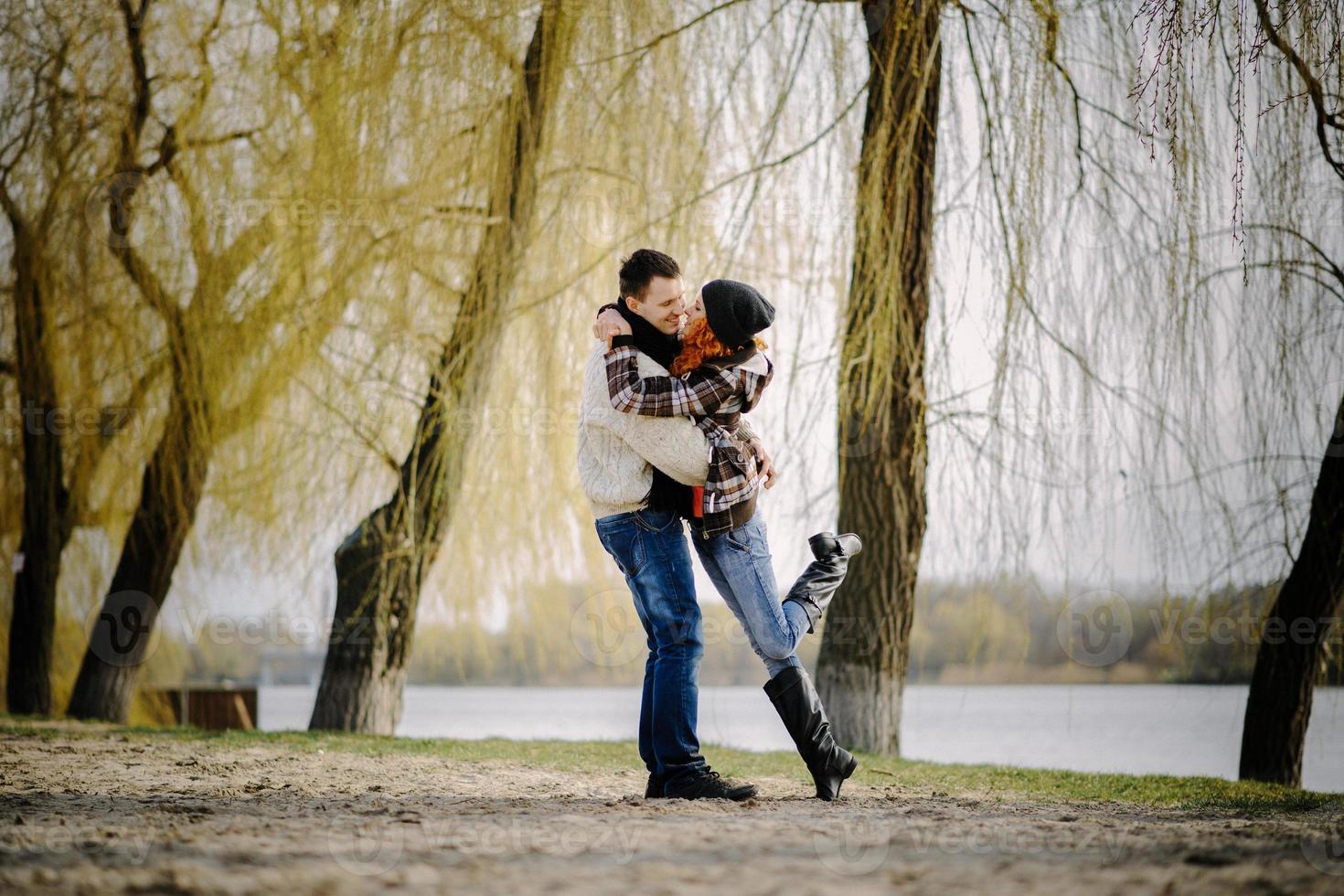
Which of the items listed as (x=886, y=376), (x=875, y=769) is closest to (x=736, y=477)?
(x=875, y=769)

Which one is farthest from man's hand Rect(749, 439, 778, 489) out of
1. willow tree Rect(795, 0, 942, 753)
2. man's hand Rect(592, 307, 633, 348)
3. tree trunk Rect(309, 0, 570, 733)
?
tree trunk Rect(309, 0, 570, 733)

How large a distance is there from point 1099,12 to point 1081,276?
0.95 m

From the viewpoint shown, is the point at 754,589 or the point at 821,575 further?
the point at 821,575

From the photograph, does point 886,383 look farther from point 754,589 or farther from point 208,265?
point 208,265

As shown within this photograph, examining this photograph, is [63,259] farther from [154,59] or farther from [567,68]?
[567,68]

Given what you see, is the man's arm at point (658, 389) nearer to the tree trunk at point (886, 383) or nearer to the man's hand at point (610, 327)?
the man's hand at point (610, 327)

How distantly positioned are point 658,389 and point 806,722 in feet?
3.05

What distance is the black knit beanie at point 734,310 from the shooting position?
2.73 metres

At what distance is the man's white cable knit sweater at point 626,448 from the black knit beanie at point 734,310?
0.19 m

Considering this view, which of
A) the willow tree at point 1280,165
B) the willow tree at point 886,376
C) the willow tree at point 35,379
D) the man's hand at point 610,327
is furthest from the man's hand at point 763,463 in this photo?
the willow tree at point 35,379

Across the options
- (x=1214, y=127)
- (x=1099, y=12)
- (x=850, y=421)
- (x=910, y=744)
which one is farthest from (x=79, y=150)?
(x=910, y=744)

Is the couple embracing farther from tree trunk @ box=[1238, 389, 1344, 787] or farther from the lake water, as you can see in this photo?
tree trunk @ box=[1238, 389, 1344, 787]

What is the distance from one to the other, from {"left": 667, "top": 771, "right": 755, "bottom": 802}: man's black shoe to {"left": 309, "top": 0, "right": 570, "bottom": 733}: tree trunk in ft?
8.30

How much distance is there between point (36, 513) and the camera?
23.8 ft
